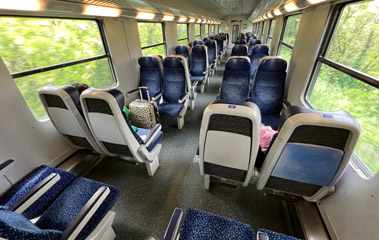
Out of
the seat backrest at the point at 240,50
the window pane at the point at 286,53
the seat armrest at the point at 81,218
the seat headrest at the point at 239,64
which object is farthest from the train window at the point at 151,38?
the seat armrest at the point at 81,218

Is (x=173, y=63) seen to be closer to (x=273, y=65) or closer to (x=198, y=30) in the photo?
(x=273, y=65)

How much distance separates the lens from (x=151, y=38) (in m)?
4.45

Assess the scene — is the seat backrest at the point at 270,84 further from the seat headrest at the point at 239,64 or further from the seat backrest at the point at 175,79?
the seat backrest at the point at 175,79

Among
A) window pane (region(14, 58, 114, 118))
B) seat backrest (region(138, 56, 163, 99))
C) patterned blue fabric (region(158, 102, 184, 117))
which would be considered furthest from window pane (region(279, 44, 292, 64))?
window pane (region(14, 58, 114, 118))

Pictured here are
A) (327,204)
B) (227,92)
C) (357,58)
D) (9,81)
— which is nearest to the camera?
(327,204)

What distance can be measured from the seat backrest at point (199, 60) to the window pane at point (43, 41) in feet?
8.43

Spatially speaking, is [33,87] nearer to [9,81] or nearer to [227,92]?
[9,81]

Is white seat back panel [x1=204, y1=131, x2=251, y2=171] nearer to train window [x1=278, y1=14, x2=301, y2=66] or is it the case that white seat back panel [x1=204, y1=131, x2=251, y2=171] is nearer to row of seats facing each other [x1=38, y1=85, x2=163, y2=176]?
row of seats facing each other [x1=38, y1=85, x2=163, y2=176]

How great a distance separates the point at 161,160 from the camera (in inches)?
90.0

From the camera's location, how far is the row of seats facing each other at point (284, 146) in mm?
890

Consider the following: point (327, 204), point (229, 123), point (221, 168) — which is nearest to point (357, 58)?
point (327, 204)

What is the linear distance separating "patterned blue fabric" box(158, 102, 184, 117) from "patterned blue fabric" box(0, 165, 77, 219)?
1536 millimetres

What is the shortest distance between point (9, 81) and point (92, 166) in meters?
1.32

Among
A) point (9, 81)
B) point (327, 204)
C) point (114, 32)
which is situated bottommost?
point (327, 204)
